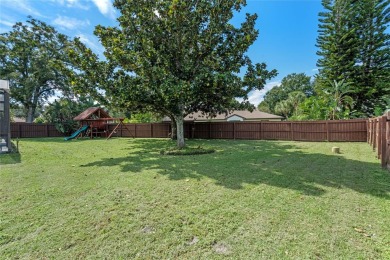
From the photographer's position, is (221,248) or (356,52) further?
(356,52)

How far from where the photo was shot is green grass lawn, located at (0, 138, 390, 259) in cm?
233

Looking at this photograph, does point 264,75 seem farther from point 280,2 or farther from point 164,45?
point 164,45

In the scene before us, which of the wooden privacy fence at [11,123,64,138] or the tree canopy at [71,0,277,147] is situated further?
the wooden privacy fence at [11,123,64,138]

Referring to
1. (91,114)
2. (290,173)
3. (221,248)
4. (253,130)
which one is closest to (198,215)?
(221,248)

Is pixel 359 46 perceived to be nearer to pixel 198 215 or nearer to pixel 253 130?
pixel 253 130

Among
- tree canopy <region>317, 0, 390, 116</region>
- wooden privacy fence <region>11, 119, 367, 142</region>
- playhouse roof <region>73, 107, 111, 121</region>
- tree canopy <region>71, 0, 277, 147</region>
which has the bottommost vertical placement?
wooden privacy fence <region>11, 119, 367, 142</region>

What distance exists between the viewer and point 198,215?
3.09m

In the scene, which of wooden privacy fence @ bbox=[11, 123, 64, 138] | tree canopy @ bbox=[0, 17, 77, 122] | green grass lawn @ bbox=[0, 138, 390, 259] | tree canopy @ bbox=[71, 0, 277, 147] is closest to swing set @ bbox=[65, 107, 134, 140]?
wooden privacy fence @ bbox=[11, 123, 64, 138]

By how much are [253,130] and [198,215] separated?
43.6ft

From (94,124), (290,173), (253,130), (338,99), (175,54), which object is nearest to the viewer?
(290,173)

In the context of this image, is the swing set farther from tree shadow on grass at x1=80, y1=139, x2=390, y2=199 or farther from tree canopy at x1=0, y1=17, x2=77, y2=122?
tree shadow on grass at x1=80, y1=139, x2=390, y2=199

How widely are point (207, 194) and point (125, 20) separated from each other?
766 centimetres

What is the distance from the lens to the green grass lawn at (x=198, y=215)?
2330 mm

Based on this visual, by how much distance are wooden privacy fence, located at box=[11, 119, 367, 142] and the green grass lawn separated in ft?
28.0
